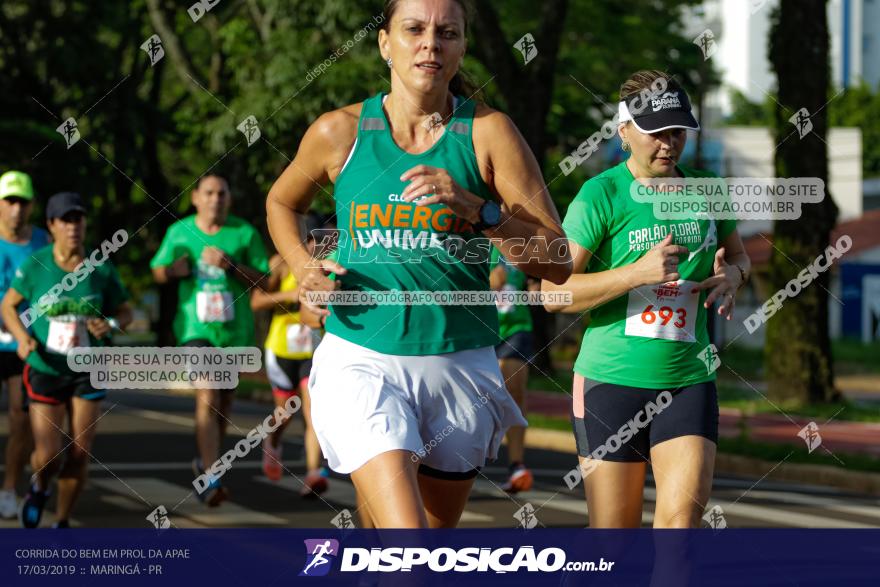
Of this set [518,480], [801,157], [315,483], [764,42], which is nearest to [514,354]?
[518,480]

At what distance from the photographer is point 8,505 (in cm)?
929

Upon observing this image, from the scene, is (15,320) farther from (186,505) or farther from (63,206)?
(186,505)

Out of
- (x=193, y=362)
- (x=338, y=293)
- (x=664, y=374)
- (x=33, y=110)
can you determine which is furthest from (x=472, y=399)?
(x=33, y=110)

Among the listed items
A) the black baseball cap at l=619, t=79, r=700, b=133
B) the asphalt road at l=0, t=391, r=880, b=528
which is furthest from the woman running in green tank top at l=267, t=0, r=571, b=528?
the asphalt road at l=0, t=391, r=880, b=528

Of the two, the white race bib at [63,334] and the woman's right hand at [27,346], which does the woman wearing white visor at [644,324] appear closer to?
the white race bib at [63,334]

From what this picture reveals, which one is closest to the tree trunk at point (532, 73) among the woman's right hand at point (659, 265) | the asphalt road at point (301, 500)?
the asphalt road at point (301, 500)

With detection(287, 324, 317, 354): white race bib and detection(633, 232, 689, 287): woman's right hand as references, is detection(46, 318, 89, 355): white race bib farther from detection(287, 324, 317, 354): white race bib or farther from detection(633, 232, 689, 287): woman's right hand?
detection(633, 232, 689, 287): woman's right hand

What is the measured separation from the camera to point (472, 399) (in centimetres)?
446

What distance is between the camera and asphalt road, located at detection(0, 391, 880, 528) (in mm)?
9383

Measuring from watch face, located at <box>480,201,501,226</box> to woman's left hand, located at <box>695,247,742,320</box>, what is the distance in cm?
128

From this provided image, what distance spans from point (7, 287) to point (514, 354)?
3745 millimetres

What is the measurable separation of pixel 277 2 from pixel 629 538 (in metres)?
20.9

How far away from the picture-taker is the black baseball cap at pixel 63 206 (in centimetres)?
870

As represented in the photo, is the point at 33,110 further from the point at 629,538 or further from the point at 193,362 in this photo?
the point at 629,538
